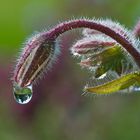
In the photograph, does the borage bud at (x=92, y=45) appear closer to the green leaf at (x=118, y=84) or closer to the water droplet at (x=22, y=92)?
the green leaf at (x=118, y=84)

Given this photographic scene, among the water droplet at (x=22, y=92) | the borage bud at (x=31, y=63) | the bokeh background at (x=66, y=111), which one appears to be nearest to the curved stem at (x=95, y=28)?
the borage bud at (x=31, y=63)

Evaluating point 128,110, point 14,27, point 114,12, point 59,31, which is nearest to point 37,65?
point 59,31

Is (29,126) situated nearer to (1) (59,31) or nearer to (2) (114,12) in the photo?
(2) (114,12)

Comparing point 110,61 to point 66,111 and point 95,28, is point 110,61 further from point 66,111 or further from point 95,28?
point 66,111

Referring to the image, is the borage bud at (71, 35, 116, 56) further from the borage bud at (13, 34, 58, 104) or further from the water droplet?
the water droplet

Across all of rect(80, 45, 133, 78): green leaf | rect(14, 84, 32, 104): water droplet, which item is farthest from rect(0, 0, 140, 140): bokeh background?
rect(14, 84, 32, 104): water droplet
